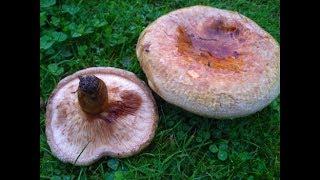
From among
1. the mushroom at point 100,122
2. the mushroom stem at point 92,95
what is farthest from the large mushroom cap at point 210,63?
the mushroom stem at point 92,95

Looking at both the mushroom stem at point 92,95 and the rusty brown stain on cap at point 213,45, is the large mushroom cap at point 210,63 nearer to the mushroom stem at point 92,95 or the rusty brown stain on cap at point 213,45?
the rusty brown stain on cap at point 213,45

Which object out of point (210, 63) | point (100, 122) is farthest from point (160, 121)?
point (210, 63)

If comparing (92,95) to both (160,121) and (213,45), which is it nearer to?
(160,121)

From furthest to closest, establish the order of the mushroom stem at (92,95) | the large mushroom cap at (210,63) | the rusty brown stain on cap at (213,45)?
the rusty brown stain on cap at (213,45), the large mushroom cap at (210,63), the mushroom stem at (92,95)

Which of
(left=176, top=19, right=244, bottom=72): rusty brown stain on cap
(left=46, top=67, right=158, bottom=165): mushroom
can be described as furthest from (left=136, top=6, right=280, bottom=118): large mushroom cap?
(left=46, top=67, right=158, bottom=165): mushroom

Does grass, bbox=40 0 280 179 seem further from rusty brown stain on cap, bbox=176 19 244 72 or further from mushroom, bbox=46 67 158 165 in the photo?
rusty brown stain on cap, bbox=176 19 244 72

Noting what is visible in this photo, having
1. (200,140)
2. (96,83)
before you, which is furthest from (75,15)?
(200,140)

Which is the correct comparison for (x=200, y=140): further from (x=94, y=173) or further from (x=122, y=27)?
(x=122, y=27)
